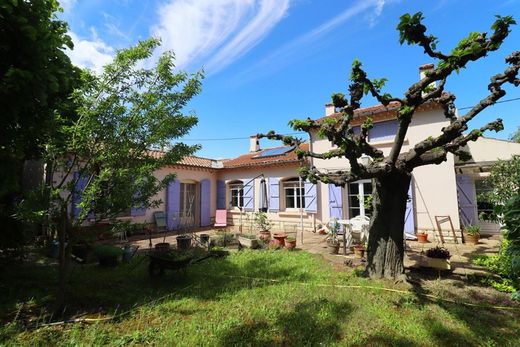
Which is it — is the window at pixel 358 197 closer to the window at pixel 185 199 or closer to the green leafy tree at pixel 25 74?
the window at pixel 185 199

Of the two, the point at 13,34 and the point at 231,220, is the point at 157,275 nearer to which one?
the point at 13,34

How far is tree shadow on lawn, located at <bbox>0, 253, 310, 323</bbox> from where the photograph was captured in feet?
13.5

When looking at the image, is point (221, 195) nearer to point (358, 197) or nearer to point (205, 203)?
point (205, 203)

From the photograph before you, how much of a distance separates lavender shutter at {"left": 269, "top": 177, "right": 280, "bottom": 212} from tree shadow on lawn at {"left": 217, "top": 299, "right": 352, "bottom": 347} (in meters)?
8.54

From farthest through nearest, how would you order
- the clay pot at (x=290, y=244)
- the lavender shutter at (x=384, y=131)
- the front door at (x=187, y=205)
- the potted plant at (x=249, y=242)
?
the front door at (x=187, y=205), the lavender shutter at (x=384, y=131), the potted plant at (x=249, y=242), the clay pot at (x=290, y=244)

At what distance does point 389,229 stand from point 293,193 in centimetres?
719

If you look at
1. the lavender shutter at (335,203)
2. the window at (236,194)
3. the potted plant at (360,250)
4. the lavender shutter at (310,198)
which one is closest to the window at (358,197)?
the lavender shutter at (335,203)

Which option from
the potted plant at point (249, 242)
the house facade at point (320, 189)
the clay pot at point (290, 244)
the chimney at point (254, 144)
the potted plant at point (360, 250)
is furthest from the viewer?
the chimney at point (254, 144)

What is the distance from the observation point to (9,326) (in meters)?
3.35

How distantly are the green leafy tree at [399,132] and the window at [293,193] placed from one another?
245 inches

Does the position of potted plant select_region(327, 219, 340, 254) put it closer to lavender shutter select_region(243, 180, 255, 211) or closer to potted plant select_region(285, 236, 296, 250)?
potted plant select_region(285, 236, 296, 250)

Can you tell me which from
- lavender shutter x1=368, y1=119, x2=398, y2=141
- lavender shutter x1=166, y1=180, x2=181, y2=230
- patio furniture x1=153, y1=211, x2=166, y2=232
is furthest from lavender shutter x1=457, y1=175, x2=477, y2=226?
patio furniture x1=153, y1=211, x2=166, y2=232

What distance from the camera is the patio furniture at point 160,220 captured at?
12.0 m

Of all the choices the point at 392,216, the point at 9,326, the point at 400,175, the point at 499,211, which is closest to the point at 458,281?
the point at 392,216
